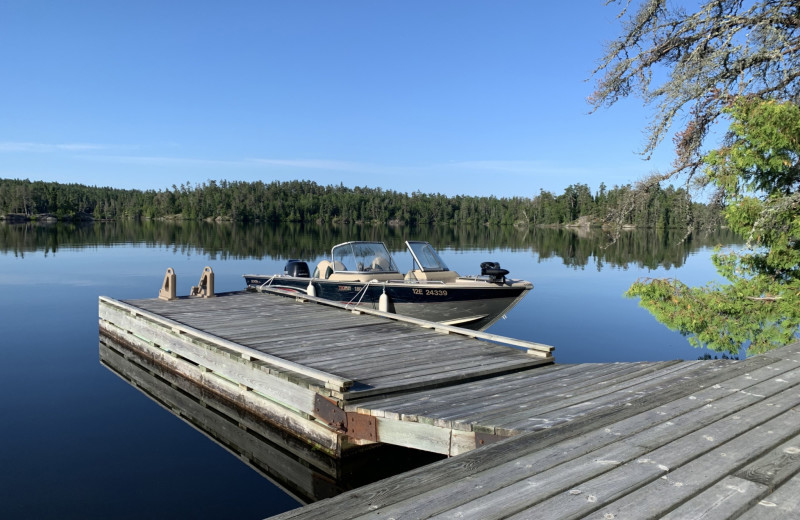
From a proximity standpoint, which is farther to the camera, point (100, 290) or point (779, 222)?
point (100, 290)

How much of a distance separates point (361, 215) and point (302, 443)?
5476 inches

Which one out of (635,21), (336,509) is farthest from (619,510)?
(635,21)

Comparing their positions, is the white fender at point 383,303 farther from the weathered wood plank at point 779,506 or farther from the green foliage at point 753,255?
the weathered wood plank at point 779,506

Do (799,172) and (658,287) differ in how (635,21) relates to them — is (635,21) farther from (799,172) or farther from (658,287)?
(658,287)

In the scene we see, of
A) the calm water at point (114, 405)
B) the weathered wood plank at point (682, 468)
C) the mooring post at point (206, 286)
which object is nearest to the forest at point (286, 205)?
the calm water at point (114, 405)

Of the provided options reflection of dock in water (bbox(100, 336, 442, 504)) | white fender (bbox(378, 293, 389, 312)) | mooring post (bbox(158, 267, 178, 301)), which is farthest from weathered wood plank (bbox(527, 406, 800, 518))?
mooring post (bbox(158, 267, 178, 301))

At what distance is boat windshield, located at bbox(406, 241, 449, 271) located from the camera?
536 inches

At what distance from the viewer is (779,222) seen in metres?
7.45

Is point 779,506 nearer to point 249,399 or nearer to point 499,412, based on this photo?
point 499,412

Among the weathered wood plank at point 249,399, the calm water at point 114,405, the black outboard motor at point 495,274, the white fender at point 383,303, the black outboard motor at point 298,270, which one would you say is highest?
the black outboard motor at point 495,274

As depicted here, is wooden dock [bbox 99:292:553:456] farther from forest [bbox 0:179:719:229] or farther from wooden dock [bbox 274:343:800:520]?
forest [bbox 0:179:719:229]

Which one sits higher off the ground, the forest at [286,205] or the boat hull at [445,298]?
the forest at [286,205]

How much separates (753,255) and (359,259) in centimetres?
Result: 841

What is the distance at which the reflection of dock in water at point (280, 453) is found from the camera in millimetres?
5875
